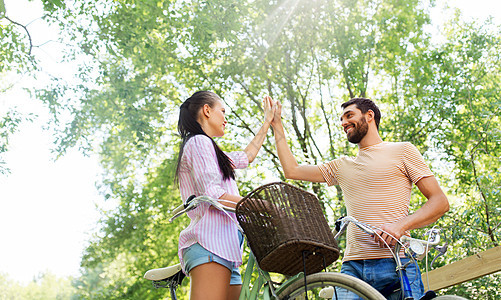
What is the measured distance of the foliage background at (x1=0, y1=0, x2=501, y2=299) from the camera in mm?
8375

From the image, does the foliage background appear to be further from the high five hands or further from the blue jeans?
the blue jeans

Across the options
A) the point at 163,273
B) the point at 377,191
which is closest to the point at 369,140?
the point at 377,191

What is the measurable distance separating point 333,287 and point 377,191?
70 centimetres

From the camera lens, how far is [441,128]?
10141 millimetres

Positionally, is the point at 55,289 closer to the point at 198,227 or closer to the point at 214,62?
the point at 214,62

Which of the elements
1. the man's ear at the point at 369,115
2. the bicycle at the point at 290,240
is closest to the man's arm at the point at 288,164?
the man's ear at the point at 369,115

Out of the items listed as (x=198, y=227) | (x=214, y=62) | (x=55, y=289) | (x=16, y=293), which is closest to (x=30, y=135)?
(x=214, y=62)

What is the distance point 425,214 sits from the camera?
217 cm

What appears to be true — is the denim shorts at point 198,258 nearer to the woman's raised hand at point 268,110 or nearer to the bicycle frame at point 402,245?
the bicycle frame at point 402,245

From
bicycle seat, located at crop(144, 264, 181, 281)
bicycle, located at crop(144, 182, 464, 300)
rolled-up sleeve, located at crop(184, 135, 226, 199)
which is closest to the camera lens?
bicycle, located at crop(144, 182, 464, 300)

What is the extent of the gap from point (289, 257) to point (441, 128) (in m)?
9.20

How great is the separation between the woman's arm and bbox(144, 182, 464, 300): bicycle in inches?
29.5

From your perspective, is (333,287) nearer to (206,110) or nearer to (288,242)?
(288,242)

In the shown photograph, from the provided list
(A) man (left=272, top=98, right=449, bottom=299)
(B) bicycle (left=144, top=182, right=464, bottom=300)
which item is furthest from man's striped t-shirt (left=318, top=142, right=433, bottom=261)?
(B) bicycle (left=144, top=182, right=464, bottom=300)
